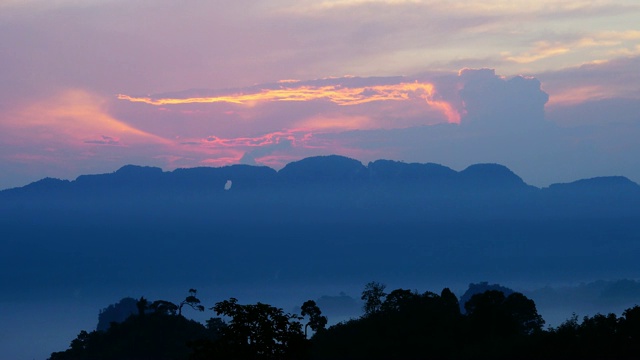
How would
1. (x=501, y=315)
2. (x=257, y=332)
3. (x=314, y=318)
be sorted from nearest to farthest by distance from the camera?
(x=257, y=332) → (x=501, y=315) → (x=314, y=318)

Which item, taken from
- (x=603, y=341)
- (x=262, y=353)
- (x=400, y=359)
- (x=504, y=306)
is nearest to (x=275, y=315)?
(x=262, y=353)

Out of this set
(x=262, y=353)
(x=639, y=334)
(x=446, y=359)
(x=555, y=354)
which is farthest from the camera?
(x=446, y=359)

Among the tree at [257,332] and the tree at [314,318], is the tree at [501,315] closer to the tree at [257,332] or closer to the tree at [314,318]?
the tree at [314,318]

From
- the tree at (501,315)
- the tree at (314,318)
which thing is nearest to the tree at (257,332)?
the tree at (314,318)

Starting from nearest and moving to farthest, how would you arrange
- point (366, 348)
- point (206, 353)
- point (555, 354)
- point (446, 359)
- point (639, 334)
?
point (206, 353) → point (639, 334) → point (555, 354) → point (446, 359) → point (366, 348)

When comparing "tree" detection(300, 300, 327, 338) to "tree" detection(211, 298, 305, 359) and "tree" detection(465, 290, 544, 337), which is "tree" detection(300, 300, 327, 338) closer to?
"tree" detection(465, 290, 544, 337)

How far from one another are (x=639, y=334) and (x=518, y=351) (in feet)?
75.7

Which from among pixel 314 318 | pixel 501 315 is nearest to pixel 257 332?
pixel 314 318

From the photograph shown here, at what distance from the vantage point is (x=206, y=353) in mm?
90562

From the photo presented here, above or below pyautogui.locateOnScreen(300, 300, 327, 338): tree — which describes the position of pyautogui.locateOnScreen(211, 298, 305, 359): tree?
below

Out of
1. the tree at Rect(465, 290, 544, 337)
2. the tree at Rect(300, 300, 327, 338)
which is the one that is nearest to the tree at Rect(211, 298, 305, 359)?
the tree at Rect(300, 300, 327, 338)

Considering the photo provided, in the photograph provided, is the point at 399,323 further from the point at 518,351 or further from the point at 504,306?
the point at 518,351

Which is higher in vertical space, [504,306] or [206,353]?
[504,306]

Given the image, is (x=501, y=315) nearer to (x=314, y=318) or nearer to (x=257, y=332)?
(x=314, y=318)
